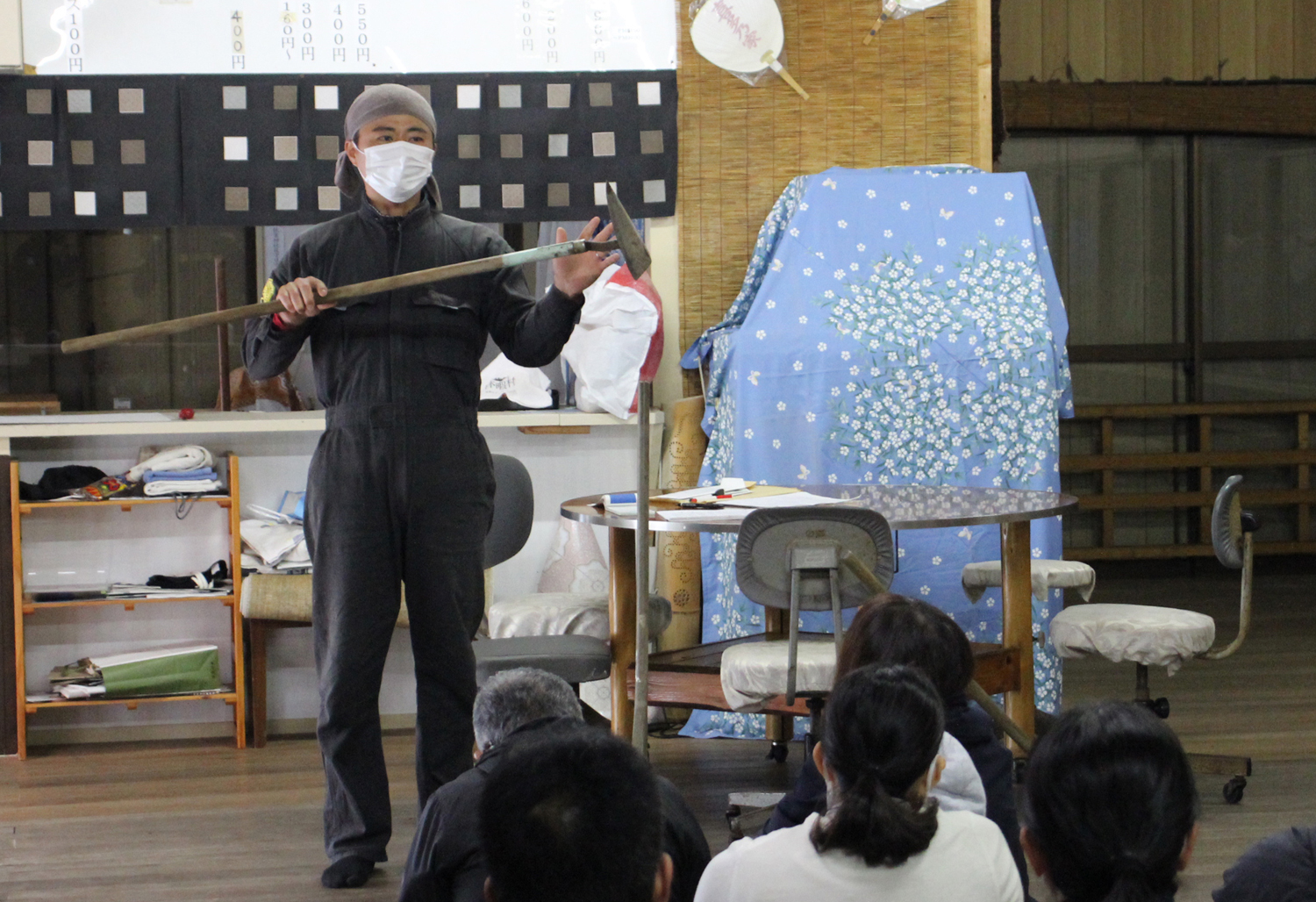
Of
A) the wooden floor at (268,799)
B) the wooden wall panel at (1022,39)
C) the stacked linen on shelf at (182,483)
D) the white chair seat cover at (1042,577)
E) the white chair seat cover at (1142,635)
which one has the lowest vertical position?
the wooden floor at (268,799)

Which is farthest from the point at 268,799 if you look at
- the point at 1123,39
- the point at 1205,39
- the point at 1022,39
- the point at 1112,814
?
the point at 1205,39

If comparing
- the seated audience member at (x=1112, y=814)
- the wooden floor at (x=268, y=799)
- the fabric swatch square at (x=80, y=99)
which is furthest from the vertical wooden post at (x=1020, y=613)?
the fabric swatch square at (x=80, y=99)

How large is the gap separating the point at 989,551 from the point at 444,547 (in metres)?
2.00

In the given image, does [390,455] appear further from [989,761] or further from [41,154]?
[41,154]

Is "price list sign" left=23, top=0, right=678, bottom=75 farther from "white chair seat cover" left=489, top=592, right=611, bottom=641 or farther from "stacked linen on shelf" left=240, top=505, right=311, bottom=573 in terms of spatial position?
"white chair seat cover" left=489, top=592, right=611, bottom=641

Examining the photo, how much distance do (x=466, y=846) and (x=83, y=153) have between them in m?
3.48

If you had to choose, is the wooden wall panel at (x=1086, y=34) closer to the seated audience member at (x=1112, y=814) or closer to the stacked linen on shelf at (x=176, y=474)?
the stacked linen on shelf at (x=176, y=474)

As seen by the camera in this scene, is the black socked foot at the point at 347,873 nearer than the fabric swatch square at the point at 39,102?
Yes

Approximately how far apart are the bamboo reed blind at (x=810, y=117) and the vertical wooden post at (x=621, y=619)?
1317 mm

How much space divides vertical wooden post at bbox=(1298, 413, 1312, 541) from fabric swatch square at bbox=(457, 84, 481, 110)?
555 cm

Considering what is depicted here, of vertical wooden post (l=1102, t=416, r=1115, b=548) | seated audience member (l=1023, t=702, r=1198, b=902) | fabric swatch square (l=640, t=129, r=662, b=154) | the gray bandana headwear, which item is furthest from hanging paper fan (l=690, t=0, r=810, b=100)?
vertical wooden post (l=1102, t=416, r=1115, b=548)

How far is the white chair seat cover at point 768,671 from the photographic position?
10.0 ft

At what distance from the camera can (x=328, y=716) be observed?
9.70 feet

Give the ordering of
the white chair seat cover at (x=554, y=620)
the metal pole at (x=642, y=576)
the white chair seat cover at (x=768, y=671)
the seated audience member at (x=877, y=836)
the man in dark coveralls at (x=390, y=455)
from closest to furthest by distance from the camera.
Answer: the seated audience member at (x=877, y=836) < the metal pole at (x=642, y=576) < the man in dark coveralls at (x=390, y=455) < the white chair seat cover at (x=768, y=671) < the white chair seat cover at (x=554, y=620)
